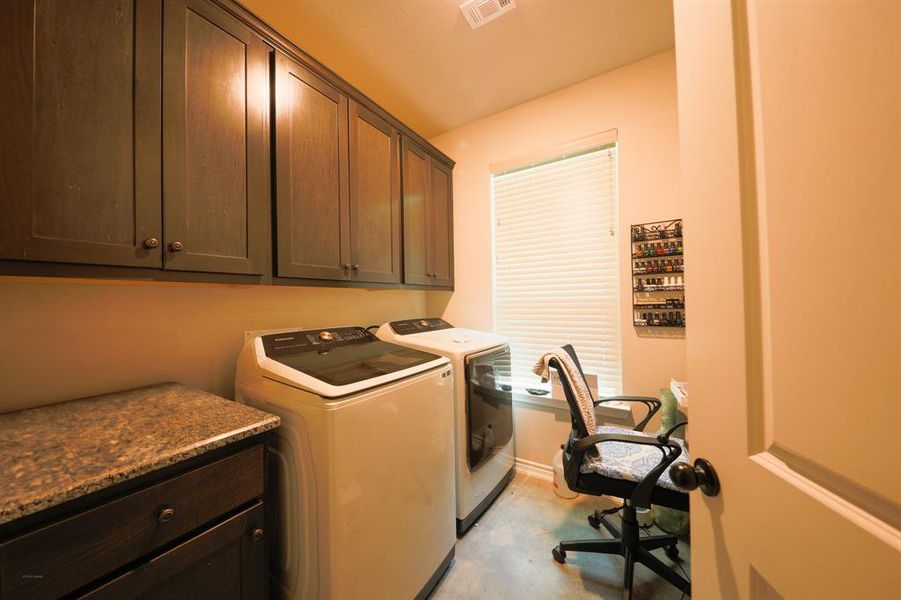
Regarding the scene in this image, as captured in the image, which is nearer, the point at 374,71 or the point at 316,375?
the point at 316,375

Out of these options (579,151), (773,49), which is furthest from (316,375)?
(579,151)

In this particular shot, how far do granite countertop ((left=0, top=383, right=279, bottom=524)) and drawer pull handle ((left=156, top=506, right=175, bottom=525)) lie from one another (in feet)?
0.39

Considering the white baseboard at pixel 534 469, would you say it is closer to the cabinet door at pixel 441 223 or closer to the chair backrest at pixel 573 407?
the chair backrest at pixel 573 407

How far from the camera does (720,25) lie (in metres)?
0.51

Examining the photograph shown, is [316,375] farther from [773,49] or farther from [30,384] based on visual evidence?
[773,49]

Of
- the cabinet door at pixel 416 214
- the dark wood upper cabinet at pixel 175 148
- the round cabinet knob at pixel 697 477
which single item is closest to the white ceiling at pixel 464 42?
the dark wood upper cabinet at pixel 175 148

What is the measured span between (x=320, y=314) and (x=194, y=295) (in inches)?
25.6

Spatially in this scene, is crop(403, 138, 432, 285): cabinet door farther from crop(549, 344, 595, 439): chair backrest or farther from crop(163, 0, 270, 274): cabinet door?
crop(549, 344, 595, 439): chair backrest

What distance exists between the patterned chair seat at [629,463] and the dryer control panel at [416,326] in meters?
1.24

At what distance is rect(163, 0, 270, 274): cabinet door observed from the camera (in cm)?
104

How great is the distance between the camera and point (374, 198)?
72.4 inches

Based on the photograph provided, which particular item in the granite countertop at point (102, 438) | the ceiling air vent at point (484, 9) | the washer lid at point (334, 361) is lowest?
the granite countertop at point (102, 438)

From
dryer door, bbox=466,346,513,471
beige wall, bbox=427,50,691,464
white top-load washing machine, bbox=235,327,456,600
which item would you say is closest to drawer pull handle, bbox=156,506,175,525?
white top-load washing machine, bbox=235,327,456,600

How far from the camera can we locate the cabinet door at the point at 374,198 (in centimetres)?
171
